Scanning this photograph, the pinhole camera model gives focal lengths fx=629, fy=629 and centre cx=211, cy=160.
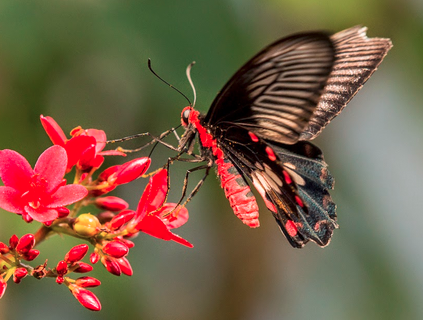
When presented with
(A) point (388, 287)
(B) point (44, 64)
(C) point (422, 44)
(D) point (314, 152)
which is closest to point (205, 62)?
(B) point (44, 64)

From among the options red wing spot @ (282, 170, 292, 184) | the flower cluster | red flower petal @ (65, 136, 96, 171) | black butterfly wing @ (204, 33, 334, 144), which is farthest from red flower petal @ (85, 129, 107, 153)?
red wing spot @ (282, 170, 292, 184)

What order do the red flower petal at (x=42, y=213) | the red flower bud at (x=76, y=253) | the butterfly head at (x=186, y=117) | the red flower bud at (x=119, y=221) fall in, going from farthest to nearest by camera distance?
the butterfly head at (x=186, y=117), the red flower bud at (x=119, y=221), the red flower bud at (x=76, y=253), the red flower petal at (x=42, y=213)

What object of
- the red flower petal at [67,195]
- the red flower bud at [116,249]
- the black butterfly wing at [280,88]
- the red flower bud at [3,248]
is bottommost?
the red flower bud at [3,248]

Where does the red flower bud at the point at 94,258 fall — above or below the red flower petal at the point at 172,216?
below

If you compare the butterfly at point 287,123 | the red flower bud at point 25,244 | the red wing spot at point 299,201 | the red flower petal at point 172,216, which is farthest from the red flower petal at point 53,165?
the red wing spot at point 299,201

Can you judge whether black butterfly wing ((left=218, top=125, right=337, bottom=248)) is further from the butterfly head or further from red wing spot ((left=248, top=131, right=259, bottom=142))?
the butterfly head

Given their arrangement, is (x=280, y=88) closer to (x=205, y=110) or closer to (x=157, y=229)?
(x=157, y=229)

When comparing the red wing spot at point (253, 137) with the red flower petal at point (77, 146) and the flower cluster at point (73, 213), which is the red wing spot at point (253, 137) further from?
the red flower petal at point (77, 146)
